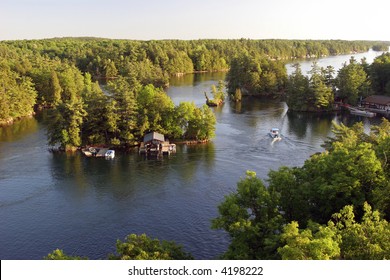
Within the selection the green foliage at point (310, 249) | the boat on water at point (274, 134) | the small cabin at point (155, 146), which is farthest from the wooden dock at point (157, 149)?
the green foliage at point (310, 249)

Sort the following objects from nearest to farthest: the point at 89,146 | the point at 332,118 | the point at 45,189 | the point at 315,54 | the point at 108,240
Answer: the point at 108,240 → the point at 45,189 → the point at 89,146 → the point at 332,118 → the point at 315,54

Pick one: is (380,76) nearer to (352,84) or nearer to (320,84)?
(352,84)

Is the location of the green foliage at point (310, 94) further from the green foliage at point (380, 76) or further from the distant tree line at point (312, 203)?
the distant tree line at point (312, 203)

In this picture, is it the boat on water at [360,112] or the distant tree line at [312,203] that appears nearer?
the distant tree line at [312,203]

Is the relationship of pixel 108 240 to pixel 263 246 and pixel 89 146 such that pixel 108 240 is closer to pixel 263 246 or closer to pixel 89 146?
pixel 263 246

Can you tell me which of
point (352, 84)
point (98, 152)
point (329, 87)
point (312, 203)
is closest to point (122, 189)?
point (98, 152)

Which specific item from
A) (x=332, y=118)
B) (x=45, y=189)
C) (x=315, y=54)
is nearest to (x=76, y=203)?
(x=45, y=189)

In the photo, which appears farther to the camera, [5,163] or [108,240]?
[5,163]
